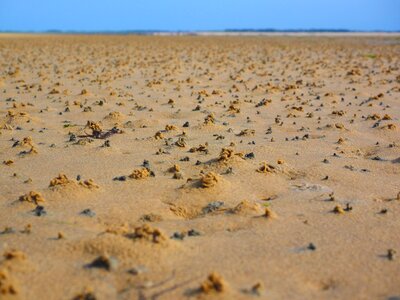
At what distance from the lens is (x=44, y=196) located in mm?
4309

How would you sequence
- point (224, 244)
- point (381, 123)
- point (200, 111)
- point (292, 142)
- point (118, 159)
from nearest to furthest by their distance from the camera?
point (224, 244)
point (118, 159)
point (292, 142)
point (381, 123)
point (200, 111)

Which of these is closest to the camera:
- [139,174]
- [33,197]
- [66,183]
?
[33,197]

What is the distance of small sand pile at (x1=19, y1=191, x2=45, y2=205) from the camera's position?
419 cm

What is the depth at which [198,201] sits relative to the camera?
Answer: 4.33m

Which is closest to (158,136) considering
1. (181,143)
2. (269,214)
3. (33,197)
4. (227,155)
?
(181,143)

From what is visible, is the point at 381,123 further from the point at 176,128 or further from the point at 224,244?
the point at 224,244

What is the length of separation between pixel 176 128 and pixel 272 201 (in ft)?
9.35

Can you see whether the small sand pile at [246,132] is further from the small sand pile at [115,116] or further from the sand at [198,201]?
the small sand pile at [115,116]

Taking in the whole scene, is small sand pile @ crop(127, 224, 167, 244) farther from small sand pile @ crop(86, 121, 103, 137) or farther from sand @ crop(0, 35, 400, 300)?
small sand pile @ crop(86, 121, 103, 137)

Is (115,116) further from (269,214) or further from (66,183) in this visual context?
(269,214)

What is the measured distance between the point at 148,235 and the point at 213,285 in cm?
71

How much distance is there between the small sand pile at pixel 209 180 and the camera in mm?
4539

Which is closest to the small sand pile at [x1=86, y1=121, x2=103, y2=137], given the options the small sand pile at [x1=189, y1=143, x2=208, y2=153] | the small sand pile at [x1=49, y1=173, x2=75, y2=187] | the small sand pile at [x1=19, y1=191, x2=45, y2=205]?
the small sand pile at [x1=189, y1=143, x2=208, y2=153]

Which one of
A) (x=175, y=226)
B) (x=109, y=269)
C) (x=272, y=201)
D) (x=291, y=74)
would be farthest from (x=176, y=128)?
(x=291, y=74)
